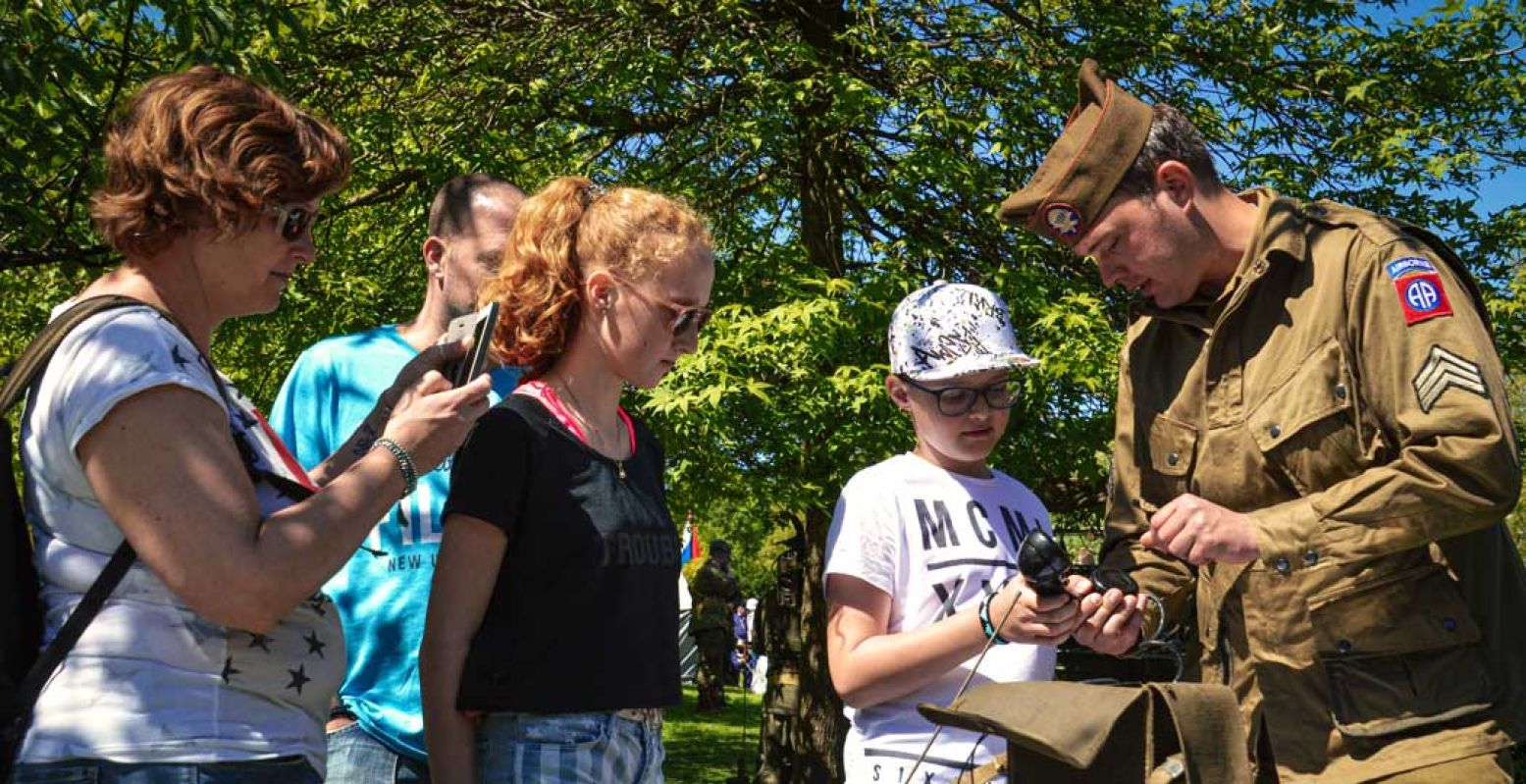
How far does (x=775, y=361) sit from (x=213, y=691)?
557cm

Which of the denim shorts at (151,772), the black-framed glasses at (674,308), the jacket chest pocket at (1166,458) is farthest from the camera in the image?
the jacket chest pocket at (1166,458)

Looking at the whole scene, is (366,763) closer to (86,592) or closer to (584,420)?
(584,420)

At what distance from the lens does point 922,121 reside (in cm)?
845

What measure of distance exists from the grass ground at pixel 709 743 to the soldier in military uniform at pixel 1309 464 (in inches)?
338

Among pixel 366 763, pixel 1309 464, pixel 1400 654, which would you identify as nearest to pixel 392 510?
pixel 366 763

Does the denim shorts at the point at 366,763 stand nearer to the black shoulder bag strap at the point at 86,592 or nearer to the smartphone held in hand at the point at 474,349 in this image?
the smartphone held in hand at the point at 474,349

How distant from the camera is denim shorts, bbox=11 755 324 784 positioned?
1.77 metres

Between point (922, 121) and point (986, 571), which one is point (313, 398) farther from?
point (922, 121)

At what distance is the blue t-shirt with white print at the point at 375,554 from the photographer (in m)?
2.76

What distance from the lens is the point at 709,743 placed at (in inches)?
723

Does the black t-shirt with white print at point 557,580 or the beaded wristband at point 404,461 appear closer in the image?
the beaded wristband at point 404,461

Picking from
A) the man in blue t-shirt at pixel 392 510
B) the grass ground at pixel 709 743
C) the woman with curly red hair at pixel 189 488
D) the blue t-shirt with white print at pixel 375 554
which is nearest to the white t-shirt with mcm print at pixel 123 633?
the woman with curly red hair at pixel 189 488

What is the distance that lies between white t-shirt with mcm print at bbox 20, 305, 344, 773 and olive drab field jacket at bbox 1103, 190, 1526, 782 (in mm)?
1744

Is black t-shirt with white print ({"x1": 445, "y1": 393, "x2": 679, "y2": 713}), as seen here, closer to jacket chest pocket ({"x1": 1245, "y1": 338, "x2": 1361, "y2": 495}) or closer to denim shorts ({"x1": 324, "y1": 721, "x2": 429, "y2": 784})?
denim shorts ({"x1": 324, "y1": 721, "x2": 429, "y2": 784})
